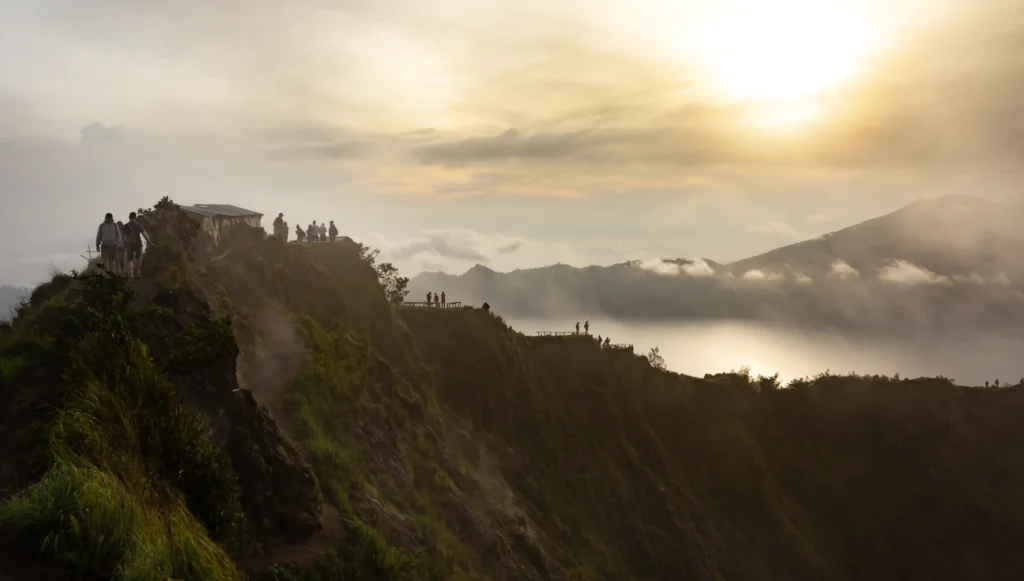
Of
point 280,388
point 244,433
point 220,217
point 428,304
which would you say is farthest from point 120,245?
point 428,304

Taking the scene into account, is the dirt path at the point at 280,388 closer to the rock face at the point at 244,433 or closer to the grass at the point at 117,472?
the rock face at the point at 244,433

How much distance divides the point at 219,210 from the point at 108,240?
12.9m

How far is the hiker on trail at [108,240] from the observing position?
18.6m

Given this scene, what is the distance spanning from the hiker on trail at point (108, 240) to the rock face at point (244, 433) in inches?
207

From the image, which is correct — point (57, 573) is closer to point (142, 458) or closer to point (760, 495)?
point (142, 458)

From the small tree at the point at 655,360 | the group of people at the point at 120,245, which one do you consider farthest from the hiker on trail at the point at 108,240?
the small tree at the point at 655,360

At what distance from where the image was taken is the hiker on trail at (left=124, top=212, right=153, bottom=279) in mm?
19375

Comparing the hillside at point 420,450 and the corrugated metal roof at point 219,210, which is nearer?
the hillside at point 420,450

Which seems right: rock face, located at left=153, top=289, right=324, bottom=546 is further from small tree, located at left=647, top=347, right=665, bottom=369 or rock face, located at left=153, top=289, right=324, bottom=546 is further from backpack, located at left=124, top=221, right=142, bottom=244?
small tree, located at left=647, top=347, right=665, bottom=369

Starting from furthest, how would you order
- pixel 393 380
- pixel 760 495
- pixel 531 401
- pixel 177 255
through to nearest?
1. pixel 760 495
2. pixel 531 401
3. pixel 393 380
4. pixel 177 255

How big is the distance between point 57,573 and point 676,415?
4970cm

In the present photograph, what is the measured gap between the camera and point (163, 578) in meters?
6.27

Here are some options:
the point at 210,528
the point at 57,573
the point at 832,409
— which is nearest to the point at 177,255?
the point at 210,528

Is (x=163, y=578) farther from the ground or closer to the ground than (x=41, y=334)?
closer to the ground
